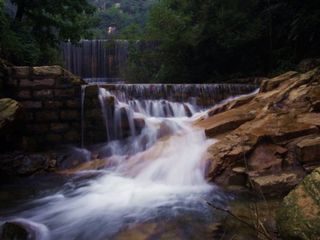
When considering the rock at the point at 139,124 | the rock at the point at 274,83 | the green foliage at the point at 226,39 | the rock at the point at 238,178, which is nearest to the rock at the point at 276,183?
the rock at the point at 238,178

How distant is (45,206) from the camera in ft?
17.8

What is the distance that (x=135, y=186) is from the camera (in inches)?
243

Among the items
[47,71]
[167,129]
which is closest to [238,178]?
[167,129]

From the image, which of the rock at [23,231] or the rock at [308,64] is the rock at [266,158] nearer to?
the rock at [23,231]

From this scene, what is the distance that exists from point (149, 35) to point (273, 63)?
4.78m

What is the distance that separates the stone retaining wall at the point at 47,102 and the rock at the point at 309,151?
482cm

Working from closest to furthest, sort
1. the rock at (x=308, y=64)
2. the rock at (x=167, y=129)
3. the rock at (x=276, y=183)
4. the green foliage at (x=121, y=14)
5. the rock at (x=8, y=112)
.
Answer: the rock at (x=276, y=183) → the rock at (x=8, y=112) → the rock at (x=167, y=129) → the rock at (x=308, y=64) → the green foliage at (x=121, y=14)

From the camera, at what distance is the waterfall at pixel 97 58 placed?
19344 millimetres

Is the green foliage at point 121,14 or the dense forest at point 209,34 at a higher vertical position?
the green foliage at point 121,14

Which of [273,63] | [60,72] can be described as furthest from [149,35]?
[60,72]

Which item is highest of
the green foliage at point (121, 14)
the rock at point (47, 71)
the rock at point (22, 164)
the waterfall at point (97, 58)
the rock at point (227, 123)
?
the green foliage at point (121, 14)

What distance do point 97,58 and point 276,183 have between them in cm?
1555

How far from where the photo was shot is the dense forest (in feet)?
39.4

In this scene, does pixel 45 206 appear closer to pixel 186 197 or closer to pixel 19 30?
pixel 186 197
